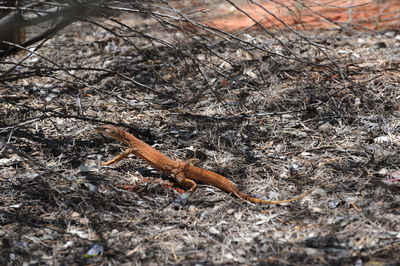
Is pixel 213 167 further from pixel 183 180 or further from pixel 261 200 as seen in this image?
pixel 261 200

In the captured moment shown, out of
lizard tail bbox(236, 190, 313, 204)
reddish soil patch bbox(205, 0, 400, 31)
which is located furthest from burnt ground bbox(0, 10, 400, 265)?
reddish soil patch bbox(205, 0, 400, 31)

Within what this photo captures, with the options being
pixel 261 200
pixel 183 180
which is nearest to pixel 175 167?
pixel 183 180

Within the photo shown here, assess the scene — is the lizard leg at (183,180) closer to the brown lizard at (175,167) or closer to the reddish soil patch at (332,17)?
the brown lizard at (175,167)

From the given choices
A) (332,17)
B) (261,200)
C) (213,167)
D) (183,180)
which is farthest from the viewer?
(332,17)

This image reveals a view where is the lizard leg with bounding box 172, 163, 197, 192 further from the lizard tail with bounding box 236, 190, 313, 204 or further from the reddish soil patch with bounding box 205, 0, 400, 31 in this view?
the reddish soil patch with bounding box 205, 0, 400, 31

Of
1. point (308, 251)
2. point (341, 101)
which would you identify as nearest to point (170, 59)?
point (341, 101)

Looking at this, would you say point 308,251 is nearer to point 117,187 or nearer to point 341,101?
point 117,187
